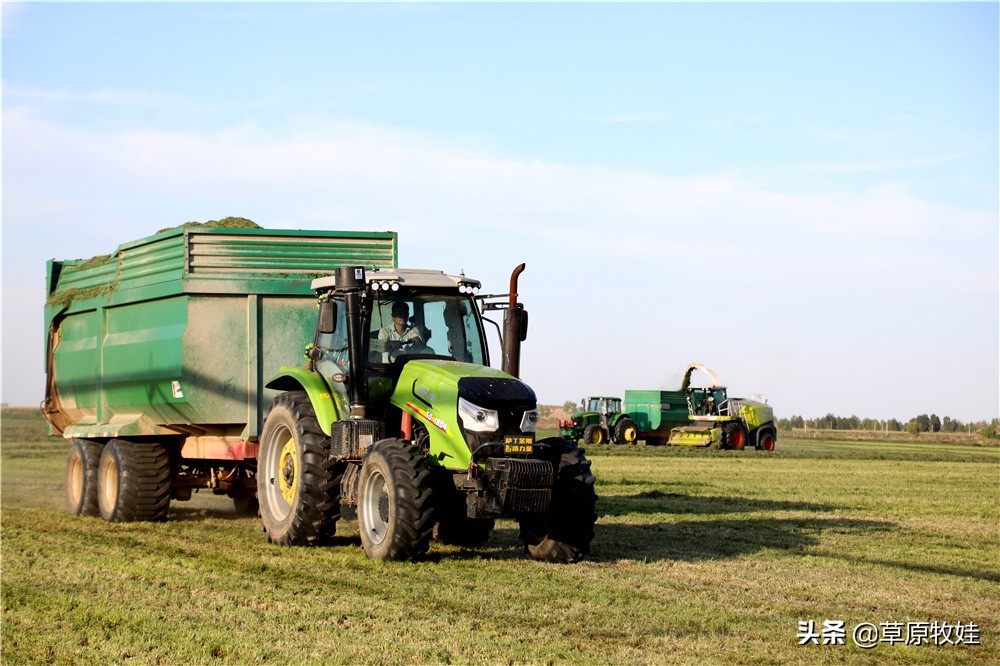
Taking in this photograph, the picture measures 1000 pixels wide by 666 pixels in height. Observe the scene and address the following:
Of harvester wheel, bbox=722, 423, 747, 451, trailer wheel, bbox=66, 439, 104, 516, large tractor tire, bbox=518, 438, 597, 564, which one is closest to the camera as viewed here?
large tractor tire, bbox=518, 438, 597, 564

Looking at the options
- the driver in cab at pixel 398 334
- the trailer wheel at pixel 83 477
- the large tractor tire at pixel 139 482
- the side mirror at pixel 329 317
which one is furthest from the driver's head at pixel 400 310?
the trailer wheel at pixel 83 477

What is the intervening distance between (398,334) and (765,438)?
31.4 metres

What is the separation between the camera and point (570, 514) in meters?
10.5

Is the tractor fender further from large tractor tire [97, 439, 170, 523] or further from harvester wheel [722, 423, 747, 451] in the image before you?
harvester wheel [722, 423, 747, 451]

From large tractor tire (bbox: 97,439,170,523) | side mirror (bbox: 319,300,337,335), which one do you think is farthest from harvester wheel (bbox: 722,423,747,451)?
side mirror (bbox: 319,300,337,335)

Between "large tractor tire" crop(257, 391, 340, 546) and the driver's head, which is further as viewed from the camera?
the driver's head

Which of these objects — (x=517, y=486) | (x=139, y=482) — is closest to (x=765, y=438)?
(x=139, y=482)

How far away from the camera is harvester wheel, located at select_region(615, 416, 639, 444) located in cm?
4231

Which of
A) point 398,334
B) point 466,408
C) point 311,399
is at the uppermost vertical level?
point 398,334

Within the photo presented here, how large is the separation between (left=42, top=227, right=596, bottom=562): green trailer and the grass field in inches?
18.6

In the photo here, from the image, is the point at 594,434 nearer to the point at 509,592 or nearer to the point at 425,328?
the point at 425,328

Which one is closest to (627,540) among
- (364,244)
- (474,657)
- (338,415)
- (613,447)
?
(338,415)

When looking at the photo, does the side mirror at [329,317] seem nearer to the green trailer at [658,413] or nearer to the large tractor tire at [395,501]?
the large tractor tire at [395,501]

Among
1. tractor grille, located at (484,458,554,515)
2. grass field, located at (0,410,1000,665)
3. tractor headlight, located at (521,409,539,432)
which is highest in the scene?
tractor headlight, located at (521,409,539,432)
